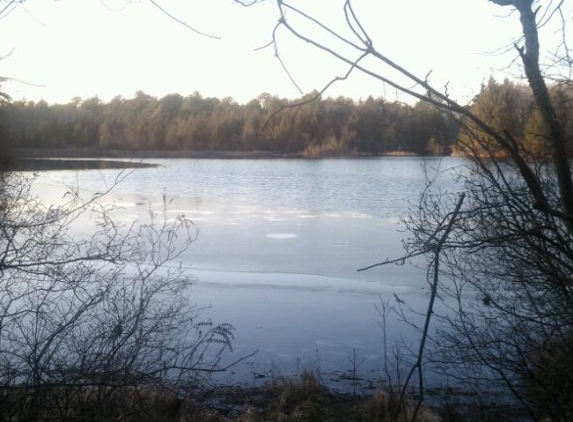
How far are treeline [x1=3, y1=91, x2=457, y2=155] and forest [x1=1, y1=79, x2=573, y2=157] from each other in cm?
1

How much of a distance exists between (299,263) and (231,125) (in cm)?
2300

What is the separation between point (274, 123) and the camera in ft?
19.5

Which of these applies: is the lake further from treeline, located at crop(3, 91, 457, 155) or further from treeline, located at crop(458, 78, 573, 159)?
treeline, located at crop(3, 91, 457, 155)

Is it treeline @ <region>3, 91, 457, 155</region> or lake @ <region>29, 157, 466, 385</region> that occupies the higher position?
treeline @ <region>3, 91, 457, 155</region>

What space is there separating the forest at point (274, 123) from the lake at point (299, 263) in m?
0.75

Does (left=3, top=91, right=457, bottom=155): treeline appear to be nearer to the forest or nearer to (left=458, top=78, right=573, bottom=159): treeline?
the forest

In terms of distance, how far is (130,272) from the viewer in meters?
10.8

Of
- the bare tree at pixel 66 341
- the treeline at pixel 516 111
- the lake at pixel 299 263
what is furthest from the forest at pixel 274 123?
the bare tree at pixel 66 341

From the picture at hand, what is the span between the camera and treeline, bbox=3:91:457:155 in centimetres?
393

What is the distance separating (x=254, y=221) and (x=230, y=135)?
19480 mm

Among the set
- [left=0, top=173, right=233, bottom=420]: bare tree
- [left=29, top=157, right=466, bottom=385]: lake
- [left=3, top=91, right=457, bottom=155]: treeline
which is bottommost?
[left=29, top=157, right=466, bottom=385]: lake

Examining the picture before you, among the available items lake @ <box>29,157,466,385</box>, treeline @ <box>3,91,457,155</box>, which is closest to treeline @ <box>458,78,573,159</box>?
treeline @ <box>3,91,457,155</box>

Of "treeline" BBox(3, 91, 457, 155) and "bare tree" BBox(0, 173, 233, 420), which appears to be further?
"bare tree" BBox(0, 173, 233, 420)

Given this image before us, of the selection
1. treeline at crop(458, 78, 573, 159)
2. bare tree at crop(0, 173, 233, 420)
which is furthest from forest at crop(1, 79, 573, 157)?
bare tree at crop(0, 173, 233, 420)
